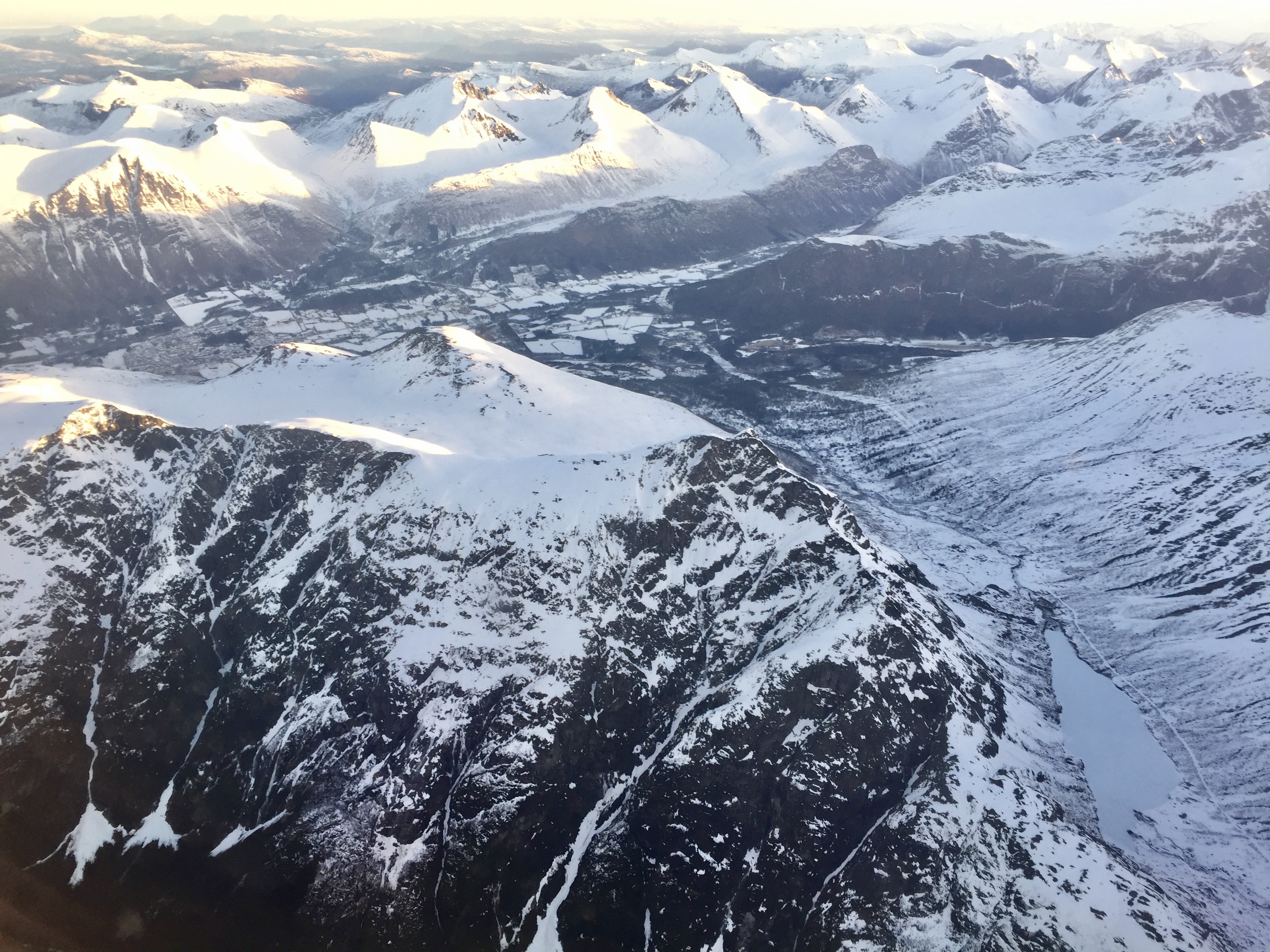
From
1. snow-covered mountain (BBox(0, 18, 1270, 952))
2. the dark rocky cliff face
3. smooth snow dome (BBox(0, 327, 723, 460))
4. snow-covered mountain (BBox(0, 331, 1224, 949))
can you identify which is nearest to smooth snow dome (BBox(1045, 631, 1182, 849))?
snow-covered mountain (BBox(0, 18, 1270, 952))

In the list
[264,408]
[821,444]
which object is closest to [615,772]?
[264,408]

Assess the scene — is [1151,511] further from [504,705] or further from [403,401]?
[403,401]

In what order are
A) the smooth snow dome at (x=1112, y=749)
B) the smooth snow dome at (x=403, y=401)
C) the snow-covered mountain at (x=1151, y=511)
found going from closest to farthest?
the smooth snow dome at (x=1112, y=749), the snow-covered mountain at (x=1151, y=511), the smooth snow dome at (x=403, y=401)

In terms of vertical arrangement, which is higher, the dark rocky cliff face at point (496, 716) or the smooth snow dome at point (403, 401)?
the smooth snow dome at point (403, 401)

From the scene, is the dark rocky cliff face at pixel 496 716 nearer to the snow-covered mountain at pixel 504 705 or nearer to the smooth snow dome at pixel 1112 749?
the snow-covered mountain at pixel 504 705

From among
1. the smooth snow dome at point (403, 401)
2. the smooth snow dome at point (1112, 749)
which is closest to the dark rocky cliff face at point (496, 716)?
the smooth snow dome at point (403, 401)

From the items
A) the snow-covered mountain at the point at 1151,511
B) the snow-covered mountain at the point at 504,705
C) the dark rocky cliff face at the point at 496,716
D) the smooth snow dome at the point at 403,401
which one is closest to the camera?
the dark rocky cliff face at the point at 496,716

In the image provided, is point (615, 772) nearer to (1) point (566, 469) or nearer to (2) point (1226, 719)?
(1) point (566, 469)

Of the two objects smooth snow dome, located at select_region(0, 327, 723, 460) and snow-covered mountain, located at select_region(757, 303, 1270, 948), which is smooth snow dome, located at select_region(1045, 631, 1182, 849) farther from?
smooth snow dome, located at select_region(0, 327, 723, 460)

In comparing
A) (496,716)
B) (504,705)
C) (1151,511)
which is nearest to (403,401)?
(504,705)
